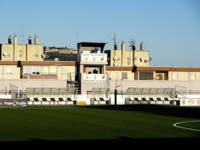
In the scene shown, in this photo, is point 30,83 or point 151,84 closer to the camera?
point 30,83

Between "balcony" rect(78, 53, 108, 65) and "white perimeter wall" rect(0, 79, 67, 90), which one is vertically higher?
"balcony" rect(78, 53, 108, 65)

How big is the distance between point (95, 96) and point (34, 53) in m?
49.8

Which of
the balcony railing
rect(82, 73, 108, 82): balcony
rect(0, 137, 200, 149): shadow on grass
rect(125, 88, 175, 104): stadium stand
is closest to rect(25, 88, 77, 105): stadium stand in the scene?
rect(82, 73, 108, 82): balcony

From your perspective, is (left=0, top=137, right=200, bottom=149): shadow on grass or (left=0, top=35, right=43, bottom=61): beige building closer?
(left=0, top=137, right=200, bottom=149): shadow on grass

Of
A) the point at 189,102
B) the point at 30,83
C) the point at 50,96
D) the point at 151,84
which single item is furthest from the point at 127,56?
the point at 189,102

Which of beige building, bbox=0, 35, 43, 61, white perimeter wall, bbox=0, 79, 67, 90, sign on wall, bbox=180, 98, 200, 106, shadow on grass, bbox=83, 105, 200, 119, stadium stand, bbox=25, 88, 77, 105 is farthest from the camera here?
beige building, bbox=0, 35, 43, 61

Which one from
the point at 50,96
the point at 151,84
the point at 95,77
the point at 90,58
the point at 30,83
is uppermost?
the point at 90,58

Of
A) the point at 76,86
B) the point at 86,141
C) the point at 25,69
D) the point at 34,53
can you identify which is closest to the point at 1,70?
the point at 25,69

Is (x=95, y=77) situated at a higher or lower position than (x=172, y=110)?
higher

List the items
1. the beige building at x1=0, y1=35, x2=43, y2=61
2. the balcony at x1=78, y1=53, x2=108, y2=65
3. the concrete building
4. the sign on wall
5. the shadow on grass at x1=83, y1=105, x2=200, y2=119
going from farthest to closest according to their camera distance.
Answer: the beige building at x1=0, y1=35, x2=43, y2=61, the balcony at x1=78, y1=53, x2=108, y2=65, the concrete building, the sign on wall, the shadow on grass at x1=83, y1=105, x2=200, y2=119

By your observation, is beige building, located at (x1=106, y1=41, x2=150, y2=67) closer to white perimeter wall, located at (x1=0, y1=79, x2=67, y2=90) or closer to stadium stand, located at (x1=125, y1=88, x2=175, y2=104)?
stadium stand, located at (x1=125, y1=88, x2=175, y2=104)

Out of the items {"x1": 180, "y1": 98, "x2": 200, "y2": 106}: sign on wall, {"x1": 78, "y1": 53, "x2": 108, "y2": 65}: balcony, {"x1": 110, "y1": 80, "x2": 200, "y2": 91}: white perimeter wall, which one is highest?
{"x1": 78, "y1": 53, "x2": 108, "y2": 65}: balcony

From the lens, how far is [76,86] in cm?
10862

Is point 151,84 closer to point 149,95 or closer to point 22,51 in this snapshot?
point 149,95
